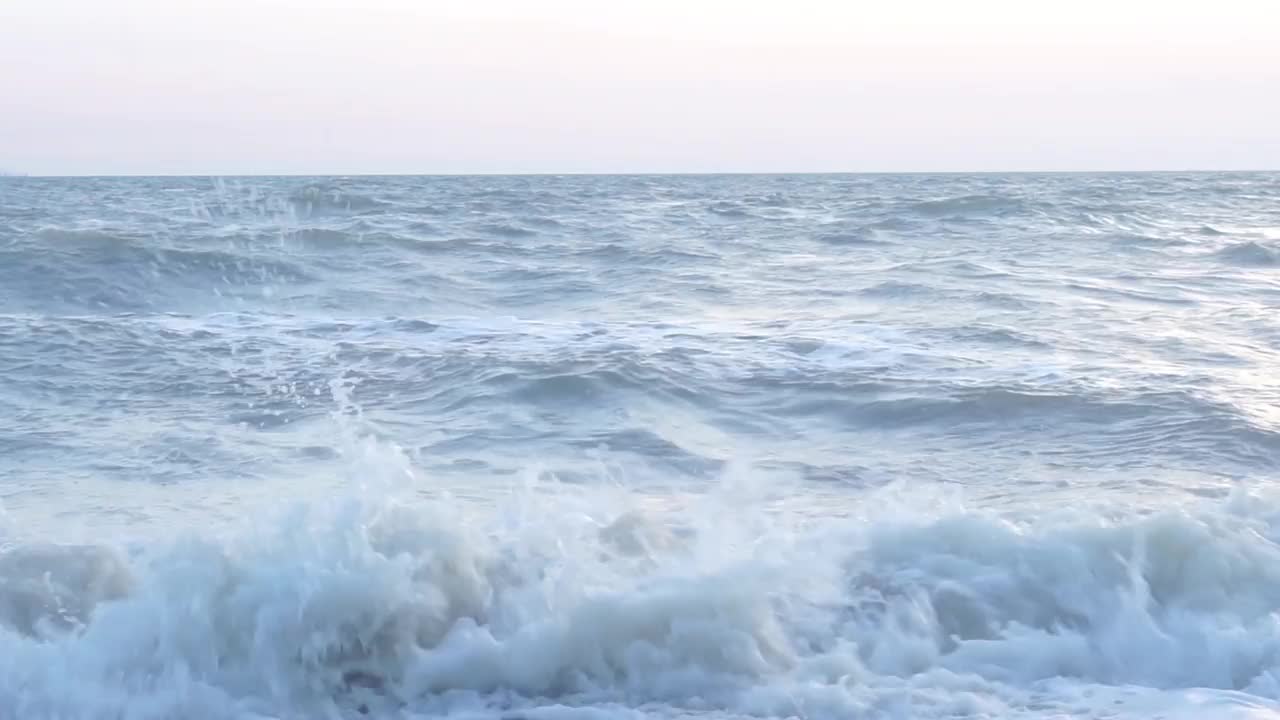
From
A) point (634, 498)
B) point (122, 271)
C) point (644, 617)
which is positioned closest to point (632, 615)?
point (644, 617)

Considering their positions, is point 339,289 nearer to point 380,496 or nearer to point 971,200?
point 380,496

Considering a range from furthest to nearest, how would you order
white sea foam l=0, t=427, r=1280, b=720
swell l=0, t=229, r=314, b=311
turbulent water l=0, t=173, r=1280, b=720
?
swell l=0, t=229, r=314, b=311 → turbulent water l=0, t=173, r=1280, b=720 → white sea foam l=0, t=427, r=1280, b=720

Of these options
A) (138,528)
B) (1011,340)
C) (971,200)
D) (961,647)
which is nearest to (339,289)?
(1011,340)

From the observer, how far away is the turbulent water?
4.12 m

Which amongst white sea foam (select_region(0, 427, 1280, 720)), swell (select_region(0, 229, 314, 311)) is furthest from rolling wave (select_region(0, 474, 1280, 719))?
swell (select_region(0, 229, 314, 311))

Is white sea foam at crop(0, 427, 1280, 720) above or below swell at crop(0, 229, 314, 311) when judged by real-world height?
below

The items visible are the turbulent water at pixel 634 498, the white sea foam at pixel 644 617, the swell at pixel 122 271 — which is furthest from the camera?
the swell at pixel 122 271

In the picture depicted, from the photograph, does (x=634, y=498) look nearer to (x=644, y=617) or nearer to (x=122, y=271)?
(x=644, y=617)

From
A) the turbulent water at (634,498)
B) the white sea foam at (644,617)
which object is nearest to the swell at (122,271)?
the turbulent water at (634,498)

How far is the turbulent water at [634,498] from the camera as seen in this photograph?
4125 millimetres

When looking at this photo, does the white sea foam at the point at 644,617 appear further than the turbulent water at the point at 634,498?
No

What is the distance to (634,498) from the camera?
575 cm

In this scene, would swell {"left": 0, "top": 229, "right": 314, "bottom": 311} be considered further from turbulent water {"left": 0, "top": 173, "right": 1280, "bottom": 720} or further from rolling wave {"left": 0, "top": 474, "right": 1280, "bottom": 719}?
rolling wave {"left": 0, "top": 474, "right": 1280, "bottom": 719}

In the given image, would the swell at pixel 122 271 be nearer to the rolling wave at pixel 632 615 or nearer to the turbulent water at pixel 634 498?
the turbulent water at pixel 634 498
